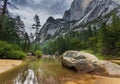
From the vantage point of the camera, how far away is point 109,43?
52500 mm

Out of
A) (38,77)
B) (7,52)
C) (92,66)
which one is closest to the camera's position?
(38,77)

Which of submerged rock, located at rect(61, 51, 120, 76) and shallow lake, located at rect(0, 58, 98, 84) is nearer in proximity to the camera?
shallow lake, located at rect(0, 58, 98, 84)

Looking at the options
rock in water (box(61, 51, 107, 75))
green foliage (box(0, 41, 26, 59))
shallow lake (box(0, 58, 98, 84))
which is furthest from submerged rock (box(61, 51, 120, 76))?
green foliage (box(0, 41, 26, 59))

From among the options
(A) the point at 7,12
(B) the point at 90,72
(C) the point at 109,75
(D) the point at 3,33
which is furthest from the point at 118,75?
(D) the point at 3,33

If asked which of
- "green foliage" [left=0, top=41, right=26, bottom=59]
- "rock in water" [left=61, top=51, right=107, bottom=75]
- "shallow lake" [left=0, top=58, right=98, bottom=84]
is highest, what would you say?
"green foliage" [left=0, top=41, right=26, bottom=59]

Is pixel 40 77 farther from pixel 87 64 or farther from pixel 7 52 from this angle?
pixel 7 52

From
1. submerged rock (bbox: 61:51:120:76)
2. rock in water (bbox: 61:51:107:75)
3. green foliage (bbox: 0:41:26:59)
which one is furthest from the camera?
green foliage (bbox: 0:41:26:59)

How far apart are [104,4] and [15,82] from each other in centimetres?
17402

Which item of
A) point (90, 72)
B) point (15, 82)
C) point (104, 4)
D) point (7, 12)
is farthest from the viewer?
point (104, 4)

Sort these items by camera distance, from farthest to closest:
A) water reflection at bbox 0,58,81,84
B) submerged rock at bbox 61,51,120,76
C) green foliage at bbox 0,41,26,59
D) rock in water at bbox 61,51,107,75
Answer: green foliage at bbox 0,41,26,59 → rock in water at bbox 61,51,107,75 → submerged rock at bbox 61,51,120,76 → water reflection at bbox 0,58,81,84

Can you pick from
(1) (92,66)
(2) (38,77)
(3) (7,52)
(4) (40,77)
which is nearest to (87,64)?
(1) (92,66)

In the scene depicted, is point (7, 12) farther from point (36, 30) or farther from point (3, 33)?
point (36, 30)

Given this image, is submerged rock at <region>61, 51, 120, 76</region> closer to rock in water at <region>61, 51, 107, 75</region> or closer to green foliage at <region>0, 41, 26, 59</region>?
rock in water at <region>61, 51, 107, 75</region>

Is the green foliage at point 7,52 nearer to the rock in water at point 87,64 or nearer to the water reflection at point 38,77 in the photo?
Answer: the water reflection at point 38,77
